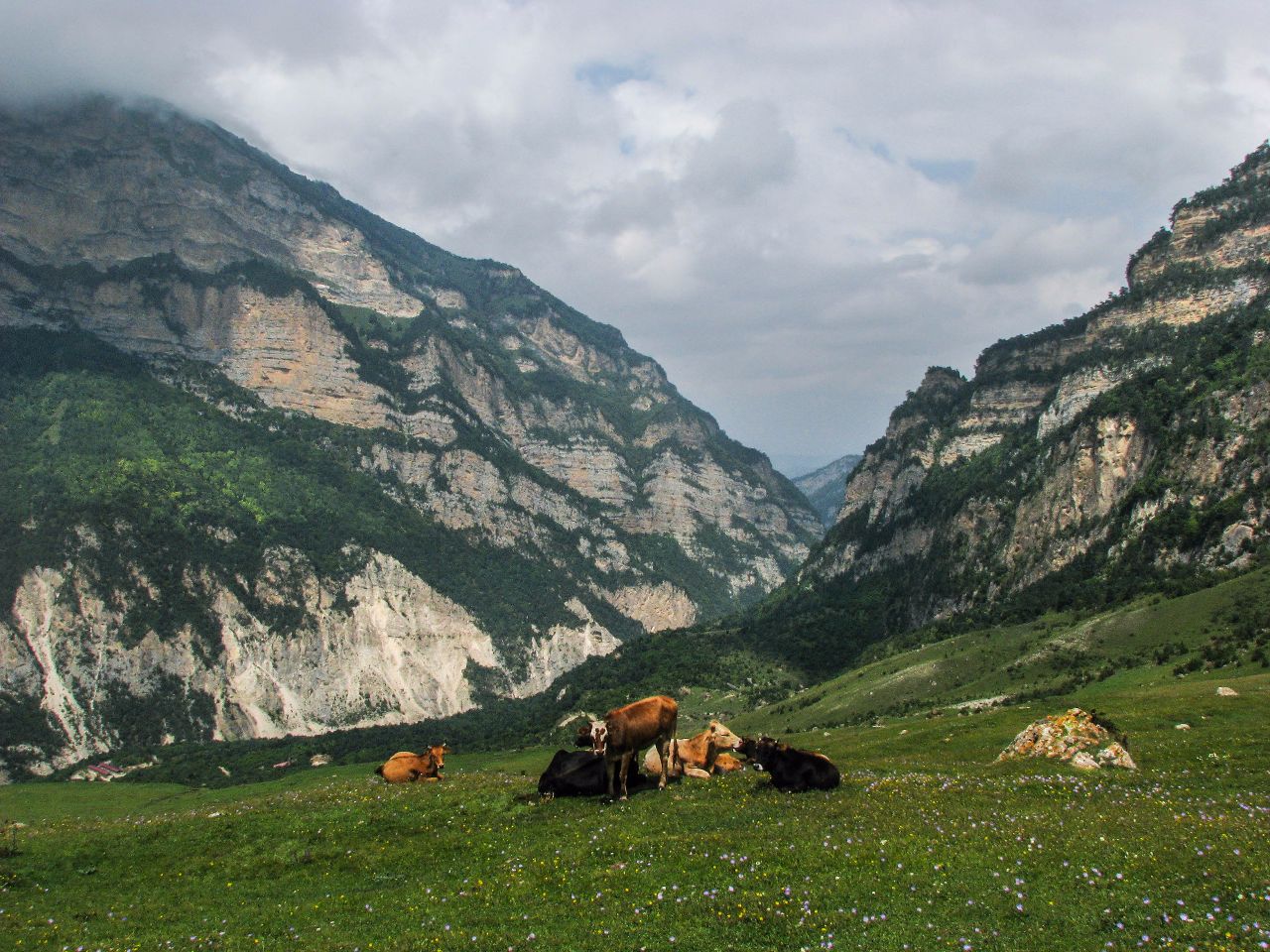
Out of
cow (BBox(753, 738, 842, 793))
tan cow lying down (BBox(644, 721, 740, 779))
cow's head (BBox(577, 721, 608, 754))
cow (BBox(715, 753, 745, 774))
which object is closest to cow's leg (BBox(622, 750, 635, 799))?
cow's head (BBox(577, 721, 608, 754))

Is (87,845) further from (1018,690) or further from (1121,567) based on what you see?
(1121,567)

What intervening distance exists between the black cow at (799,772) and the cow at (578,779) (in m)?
4.20

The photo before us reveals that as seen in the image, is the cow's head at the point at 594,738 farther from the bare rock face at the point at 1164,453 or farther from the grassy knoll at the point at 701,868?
the bare rock face at the point at 1164,453

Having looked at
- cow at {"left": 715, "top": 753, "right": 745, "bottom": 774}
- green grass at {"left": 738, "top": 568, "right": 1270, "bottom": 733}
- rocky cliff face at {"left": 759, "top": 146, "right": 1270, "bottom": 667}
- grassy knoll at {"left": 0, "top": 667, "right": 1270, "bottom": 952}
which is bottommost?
green grass at {"left": 738, "top": 568, "right": 1270, "bottom": 733}

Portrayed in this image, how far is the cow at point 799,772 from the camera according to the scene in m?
24.8

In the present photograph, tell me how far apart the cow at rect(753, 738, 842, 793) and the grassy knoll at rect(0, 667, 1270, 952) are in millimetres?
680

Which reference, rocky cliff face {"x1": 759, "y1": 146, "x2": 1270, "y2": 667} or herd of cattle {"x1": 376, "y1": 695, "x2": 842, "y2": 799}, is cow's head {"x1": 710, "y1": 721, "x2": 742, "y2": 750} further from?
rocky cliff face {"x1": 759, "y1": 146, "x2": 1270, "y2": 667}

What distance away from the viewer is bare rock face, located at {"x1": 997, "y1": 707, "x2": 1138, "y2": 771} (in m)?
28.8

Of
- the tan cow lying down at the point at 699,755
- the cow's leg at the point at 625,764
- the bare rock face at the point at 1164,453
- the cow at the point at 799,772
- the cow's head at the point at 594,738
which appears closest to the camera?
the cow at the point at 799,772

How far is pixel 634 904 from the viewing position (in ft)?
53.7

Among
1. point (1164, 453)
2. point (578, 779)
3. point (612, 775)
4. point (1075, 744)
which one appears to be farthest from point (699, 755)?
point (1164, 453)

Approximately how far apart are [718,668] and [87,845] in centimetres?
18029

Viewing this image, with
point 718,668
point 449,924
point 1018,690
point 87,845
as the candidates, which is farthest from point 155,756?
point 449,924

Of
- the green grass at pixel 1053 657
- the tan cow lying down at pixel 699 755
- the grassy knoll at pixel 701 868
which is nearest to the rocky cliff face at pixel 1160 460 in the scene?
the green grass at pixel 1053 657
